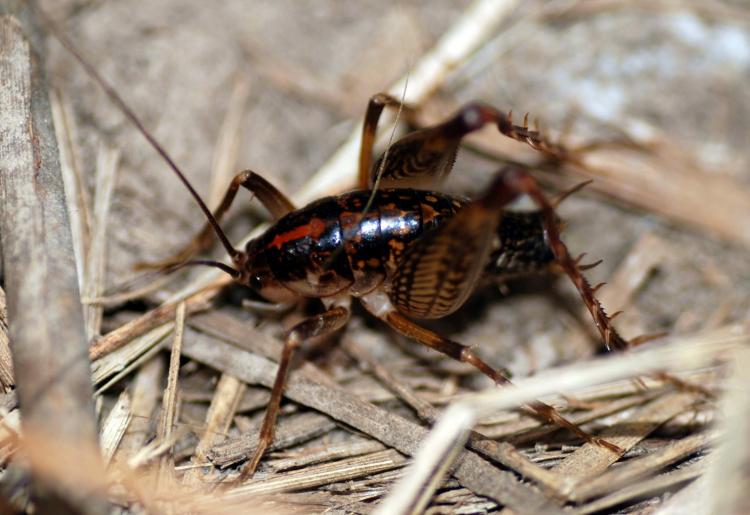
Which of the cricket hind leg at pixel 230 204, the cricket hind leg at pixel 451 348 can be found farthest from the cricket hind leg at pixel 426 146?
the cricket hind leg at pixel 451 348

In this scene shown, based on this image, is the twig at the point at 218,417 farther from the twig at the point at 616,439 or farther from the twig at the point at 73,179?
the twig at the point at 616,439

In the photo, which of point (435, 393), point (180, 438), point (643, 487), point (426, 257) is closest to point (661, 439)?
point (643, 487)

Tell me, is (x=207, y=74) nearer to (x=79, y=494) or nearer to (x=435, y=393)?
(x=435, y=393)

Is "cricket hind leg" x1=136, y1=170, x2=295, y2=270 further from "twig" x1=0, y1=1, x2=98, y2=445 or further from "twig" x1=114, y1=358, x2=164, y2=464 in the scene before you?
"twig" x1=0, y1=1, x2=98, y2=445

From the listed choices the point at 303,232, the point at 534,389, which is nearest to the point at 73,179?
the point at 303,232

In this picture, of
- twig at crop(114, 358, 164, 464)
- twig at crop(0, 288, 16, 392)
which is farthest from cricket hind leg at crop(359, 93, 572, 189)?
twig at crop(0, 288, 16, 392)

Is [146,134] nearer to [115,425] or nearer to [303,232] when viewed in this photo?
[303,232]

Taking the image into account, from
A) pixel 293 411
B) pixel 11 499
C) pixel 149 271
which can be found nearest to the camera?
pixel 11 499
